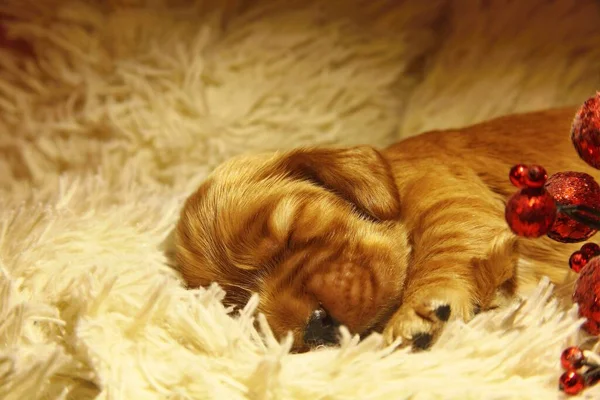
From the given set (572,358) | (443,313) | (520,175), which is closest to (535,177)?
(520,175)

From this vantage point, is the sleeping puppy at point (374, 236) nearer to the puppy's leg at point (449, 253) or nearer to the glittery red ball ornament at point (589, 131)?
the puppy's leg at point (449, 253)

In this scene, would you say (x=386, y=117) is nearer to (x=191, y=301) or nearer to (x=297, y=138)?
(x=297, y=138)

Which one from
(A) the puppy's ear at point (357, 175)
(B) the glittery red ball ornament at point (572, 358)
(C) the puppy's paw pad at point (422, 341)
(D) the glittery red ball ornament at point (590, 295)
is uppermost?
(A) the puppy's ear at point (357, 175)

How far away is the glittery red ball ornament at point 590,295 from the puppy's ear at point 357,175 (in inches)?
19.2

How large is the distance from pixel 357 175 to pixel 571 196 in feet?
1.61

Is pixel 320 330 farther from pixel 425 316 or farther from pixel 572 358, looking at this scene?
pixel 572 358

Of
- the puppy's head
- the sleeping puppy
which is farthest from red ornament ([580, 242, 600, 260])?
the puppy's head

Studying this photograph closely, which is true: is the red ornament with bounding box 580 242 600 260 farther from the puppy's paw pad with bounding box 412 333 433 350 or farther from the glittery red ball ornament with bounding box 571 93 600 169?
the puppy's paw pad with bounding box 412 333 433 350

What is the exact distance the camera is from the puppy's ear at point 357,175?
55.6 inches

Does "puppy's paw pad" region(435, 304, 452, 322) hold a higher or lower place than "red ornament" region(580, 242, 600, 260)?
lower

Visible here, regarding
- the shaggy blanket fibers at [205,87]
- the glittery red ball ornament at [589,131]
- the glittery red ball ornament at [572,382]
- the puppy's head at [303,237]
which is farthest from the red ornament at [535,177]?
the shaggy blanket fibers at [205,87]

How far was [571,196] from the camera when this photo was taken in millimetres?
1052

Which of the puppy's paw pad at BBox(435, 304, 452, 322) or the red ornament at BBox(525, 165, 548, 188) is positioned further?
the puppy's paw pad at BBox(435, 304, 452, 322)

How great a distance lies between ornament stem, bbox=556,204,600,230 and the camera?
0.92 metres
